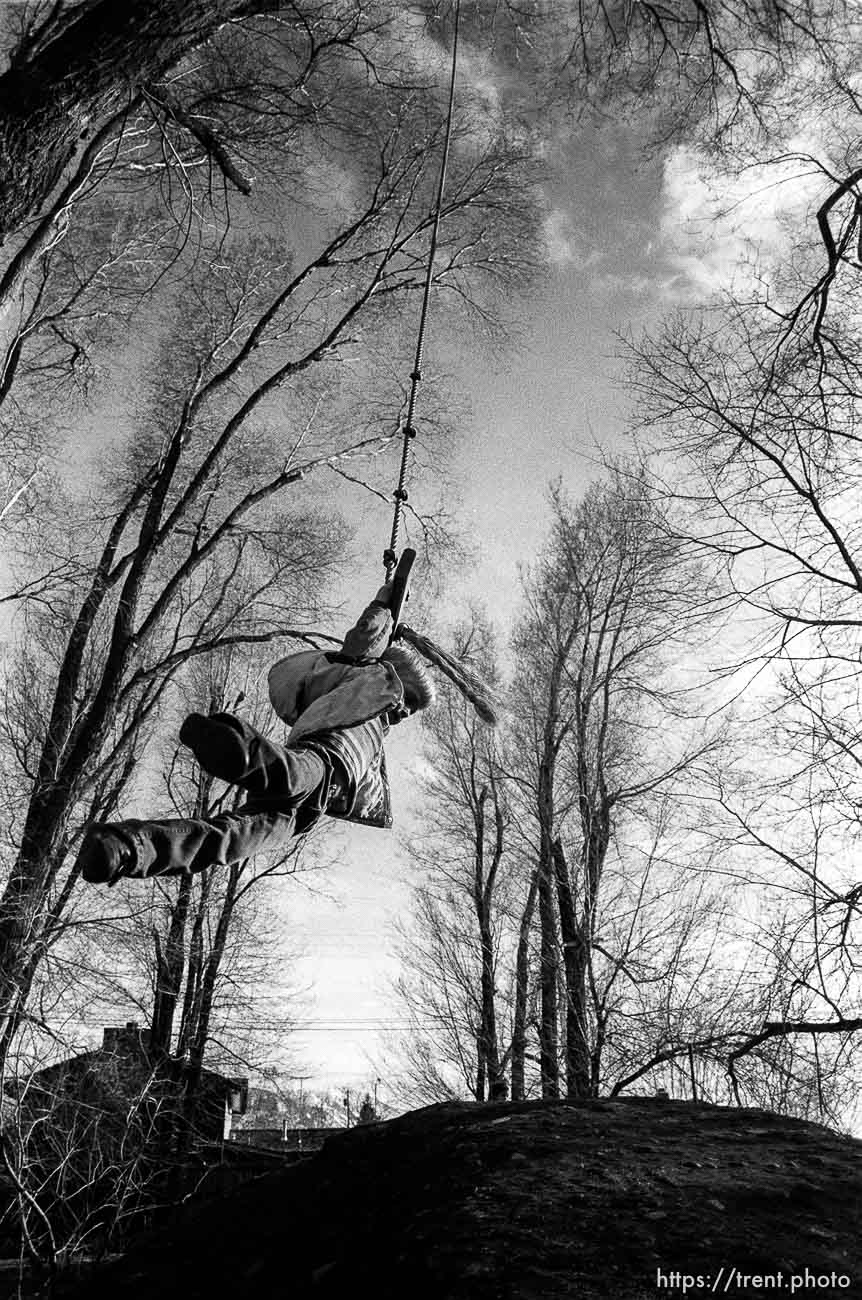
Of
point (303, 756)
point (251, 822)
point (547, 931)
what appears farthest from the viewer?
point (547, 931)

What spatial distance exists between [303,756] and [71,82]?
3557 millimetres

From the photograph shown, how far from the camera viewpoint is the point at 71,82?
450 cm

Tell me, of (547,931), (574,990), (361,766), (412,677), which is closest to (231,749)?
(361,766)

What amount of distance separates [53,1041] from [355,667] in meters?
6.33

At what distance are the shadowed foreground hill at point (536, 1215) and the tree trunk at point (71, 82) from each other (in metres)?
5.12

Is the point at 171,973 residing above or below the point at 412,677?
above

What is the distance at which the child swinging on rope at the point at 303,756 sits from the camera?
309cm

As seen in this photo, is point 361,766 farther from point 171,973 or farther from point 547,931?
point 171,973

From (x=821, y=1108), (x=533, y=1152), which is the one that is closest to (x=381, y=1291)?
(x=533, y=1152)

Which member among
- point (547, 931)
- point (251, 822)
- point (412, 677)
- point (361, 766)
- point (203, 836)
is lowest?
point (203, 836)

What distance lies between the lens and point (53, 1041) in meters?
8.65

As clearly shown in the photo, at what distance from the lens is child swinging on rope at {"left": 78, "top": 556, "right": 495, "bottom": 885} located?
3.09 meters

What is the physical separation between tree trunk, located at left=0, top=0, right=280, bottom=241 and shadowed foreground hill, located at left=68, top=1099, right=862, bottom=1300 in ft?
16.8

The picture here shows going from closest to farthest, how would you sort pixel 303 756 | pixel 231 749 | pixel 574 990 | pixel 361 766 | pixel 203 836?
pixel 231 749, pixel 203 836, pixel 303 756, pixel 361 766, pixel 574 990
